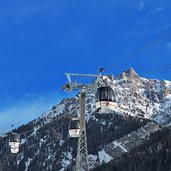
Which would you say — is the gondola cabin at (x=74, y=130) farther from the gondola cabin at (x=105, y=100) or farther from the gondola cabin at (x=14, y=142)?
the gondola cabin at (x=105, y=100)

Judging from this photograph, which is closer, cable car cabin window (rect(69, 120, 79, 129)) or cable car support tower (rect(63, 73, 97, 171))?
cable car support tower (rect(63, 73, 97, 171))

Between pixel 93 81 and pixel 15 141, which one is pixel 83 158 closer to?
pixel 93 81

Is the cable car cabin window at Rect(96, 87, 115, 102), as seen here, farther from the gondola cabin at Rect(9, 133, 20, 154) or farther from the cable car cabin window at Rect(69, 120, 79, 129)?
the gondola cabin at Rect(9, 133, 20, 154)

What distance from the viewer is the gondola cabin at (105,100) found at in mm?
26891

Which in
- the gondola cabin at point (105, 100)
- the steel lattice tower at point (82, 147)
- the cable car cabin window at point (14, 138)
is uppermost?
the cable car cabin window at point (14, 138)

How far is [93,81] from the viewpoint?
30.3 metres

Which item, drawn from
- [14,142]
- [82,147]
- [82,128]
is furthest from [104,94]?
[14,142]

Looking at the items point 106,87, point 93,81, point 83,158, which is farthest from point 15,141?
point 106,87

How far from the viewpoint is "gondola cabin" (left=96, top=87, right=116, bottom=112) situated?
26891mm

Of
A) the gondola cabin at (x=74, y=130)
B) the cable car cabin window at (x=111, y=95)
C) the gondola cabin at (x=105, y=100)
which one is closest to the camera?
the gondola cabin at (x=105, y=100)

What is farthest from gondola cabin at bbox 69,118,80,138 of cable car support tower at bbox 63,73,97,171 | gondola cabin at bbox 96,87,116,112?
gondola cabin at bbox 96,87,116,112

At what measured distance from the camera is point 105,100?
26.9 meters

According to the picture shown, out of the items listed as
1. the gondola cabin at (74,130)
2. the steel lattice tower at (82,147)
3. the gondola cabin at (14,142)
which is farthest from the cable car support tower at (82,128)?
the gondola cabin at (14,142)

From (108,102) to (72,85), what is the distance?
15.1 ft
